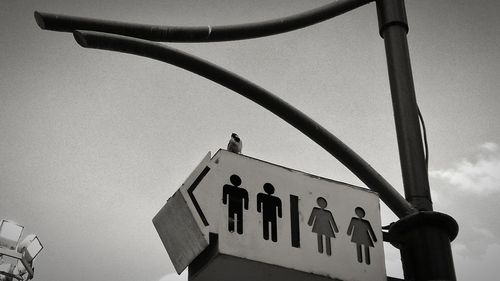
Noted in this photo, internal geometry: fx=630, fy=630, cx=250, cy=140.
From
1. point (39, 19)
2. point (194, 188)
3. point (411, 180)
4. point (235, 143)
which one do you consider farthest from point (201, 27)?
point (411, 180)

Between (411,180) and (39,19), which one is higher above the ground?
(39,19)

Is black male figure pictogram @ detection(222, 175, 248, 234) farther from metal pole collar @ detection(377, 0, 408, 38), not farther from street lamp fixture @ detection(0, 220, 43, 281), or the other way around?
street lamp fixture @ detection(0, 220, 43, 281)

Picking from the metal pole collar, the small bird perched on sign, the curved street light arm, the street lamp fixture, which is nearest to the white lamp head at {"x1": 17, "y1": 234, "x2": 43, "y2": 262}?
the street lamp fixture

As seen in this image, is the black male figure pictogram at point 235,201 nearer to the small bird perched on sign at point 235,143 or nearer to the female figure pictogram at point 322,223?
the female figure pictogram at point 322,223

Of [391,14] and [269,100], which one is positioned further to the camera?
[391,14]

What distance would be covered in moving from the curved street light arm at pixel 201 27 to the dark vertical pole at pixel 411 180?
1.10ft

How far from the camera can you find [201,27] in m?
3.45

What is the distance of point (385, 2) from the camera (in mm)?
3850

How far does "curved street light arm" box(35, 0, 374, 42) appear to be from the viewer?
9.84 feet

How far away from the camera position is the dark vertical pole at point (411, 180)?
9.60ft

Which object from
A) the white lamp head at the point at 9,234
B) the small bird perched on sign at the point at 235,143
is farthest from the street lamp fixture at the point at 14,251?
the small bird perched on sign at the point at 235,143

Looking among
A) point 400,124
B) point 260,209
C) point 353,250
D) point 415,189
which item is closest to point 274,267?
point 260,209

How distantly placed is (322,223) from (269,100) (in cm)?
91

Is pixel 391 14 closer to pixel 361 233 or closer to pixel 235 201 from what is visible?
pixel 361 233
